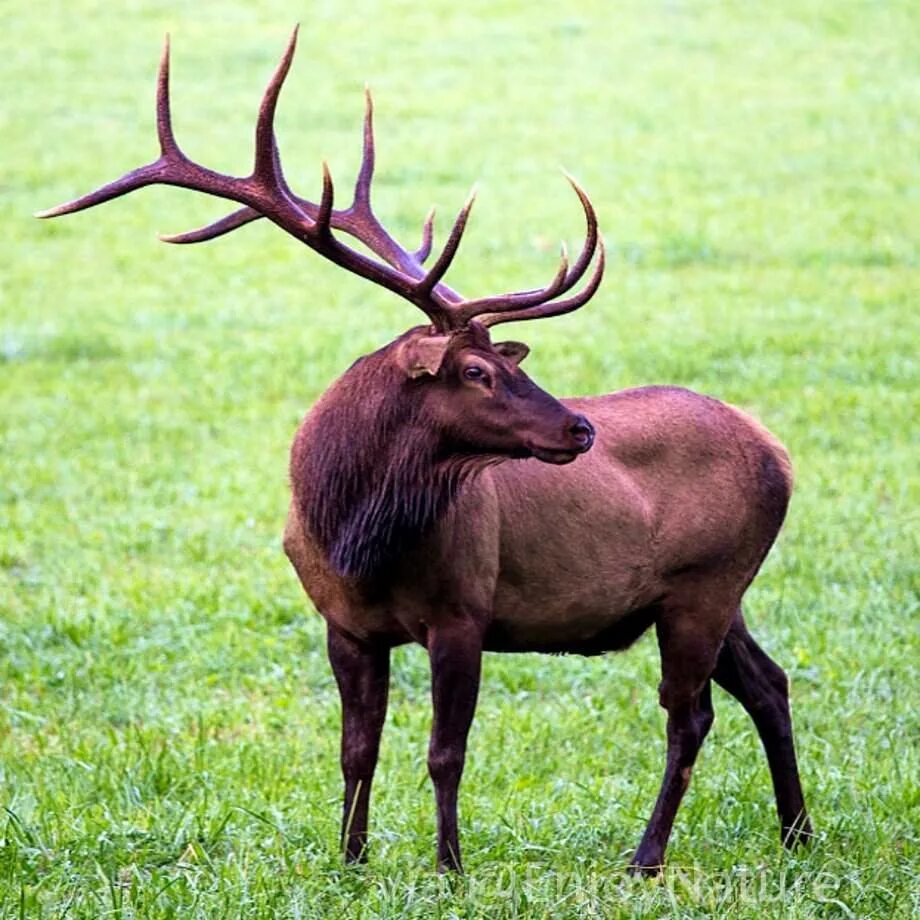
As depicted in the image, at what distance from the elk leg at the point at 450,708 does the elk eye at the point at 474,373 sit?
636 mm

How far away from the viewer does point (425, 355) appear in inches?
185

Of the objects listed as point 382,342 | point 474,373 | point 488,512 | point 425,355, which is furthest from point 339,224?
point 382,342

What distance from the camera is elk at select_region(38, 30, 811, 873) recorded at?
4719 millimetres

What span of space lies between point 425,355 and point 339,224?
72 centimetres

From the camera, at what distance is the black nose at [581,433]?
4.53 meters

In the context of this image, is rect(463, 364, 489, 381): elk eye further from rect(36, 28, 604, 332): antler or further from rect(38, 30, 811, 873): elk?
rect(36, 28, 604, 332): antler

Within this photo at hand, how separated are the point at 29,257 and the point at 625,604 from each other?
11.3 m

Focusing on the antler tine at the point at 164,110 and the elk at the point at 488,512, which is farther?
the antler tine at the point at 164,110

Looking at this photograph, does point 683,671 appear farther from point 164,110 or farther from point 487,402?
point 164,110

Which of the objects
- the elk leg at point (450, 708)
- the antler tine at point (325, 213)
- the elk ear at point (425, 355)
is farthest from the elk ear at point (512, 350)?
the elk leg at point (450, 708)

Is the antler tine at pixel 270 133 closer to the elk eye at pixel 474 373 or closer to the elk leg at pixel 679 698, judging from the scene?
the elk eye at pixel 474 373

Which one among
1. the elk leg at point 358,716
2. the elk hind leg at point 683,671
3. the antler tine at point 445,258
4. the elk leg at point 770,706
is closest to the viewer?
the antler tine at point 445,258

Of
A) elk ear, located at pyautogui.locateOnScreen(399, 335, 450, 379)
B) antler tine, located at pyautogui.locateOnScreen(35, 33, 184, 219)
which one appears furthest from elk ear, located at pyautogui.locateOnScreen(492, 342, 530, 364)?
antler tine, located at pyautogui.locateOnScreen(35, 33, 184, 219)

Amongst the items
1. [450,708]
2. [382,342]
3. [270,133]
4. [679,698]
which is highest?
[270,133]
